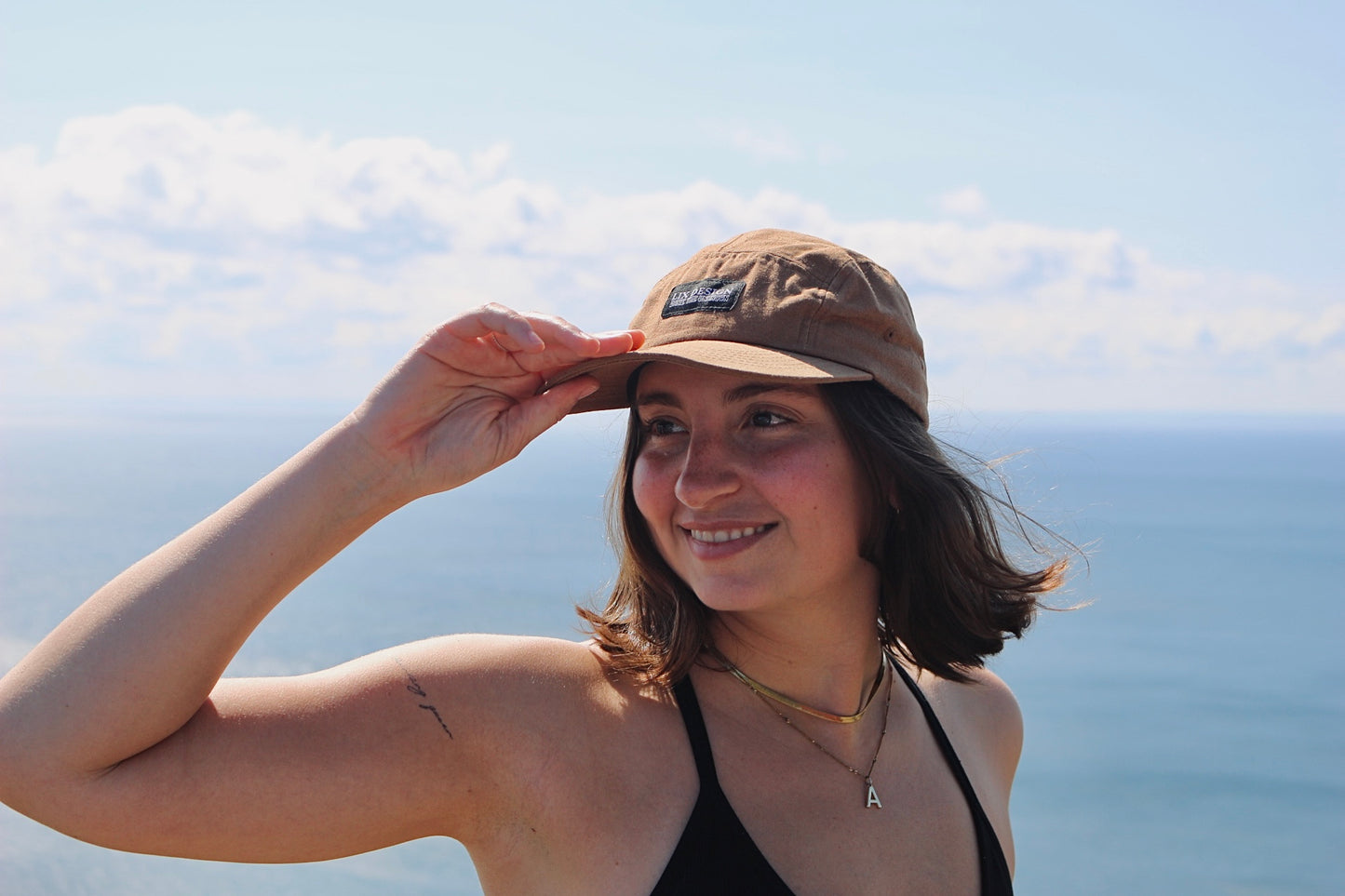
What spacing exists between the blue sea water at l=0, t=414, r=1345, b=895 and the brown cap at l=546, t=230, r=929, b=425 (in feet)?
50.2

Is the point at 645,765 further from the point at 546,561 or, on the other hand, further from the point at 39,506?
the point at 39,506

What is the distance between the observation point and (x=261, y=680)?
163 centimetres

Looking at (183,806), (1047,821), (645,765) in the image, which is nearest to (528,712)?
(645,765)

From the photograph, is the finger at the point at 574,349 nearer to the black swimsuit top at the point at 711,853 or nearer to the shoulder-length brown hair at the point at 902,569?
the shoulder-length brown hair at the point at 902,569

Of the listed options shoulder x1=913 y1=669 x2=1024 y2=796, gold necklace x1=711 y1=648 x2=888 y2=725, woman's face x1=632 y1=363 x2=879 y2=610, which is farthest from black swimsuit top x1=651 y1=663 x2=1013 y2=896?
shoulder x1=913 y1=669 x2=1024 y2=796

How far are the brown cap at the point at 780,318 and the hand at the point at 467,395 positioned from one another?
9 centimetres

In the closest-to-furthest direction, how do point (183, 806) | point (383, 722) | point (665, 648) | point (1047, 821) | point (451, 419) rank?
point (183, 806) < point (383, 722) < point (451, 419) < point (665, 648) < point (1047, 821)

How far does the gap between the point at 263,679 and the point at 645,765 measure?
2.20 feet

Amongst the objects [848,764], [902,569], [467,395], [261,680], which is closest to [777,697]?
[848,764]

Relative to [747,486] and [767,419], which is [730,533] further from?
[767,419]

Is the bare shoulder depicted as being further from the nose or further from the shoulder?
the nose

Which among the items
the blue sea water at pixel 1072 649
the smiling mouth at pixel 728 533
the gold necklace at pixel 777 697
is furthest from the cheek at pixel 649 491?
the blue sea water at pixel 1072 649

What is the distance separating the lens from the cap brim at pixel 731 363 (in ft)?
5.95

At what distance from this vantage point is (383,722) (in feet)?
5.56
